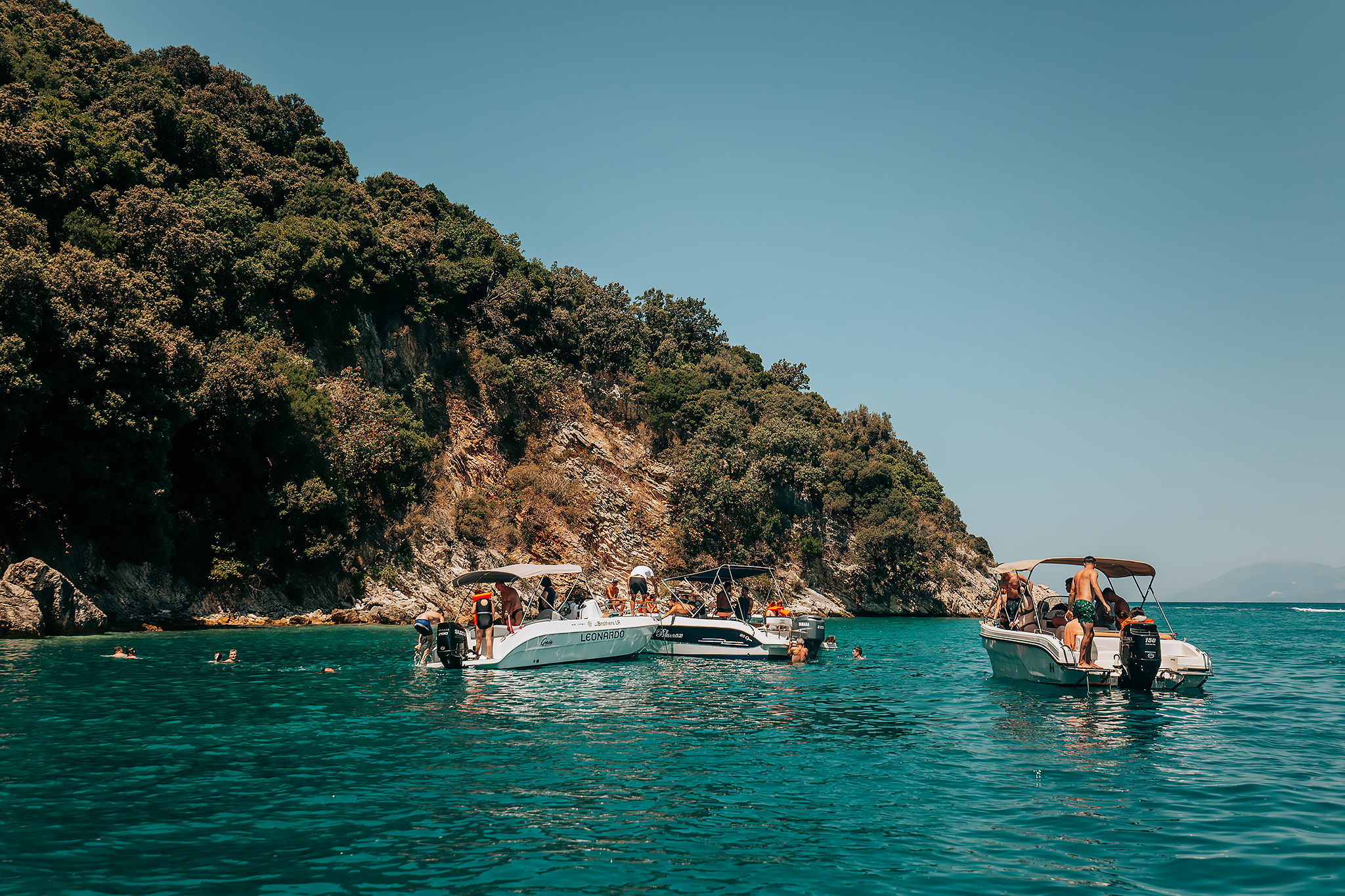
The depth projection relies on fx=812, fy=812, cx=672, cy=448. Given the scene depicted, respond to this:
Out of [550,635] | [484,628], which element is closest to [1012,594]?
[550,635]

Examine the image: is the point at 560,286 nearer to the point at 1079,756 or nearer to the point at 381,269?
the point at 381,269

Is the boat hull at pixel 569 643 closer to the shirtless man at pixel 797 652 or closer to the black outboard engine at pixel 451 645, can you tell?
the black outboard engine at pixel 451 645

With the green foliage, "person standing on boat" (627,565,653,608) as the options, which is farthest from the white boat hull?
the green foliage

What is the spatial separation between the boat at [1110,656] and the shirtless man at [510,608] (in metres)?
14.1

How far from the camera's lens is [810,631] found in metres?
30.0

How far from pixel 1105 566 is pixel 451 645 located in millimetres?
19006

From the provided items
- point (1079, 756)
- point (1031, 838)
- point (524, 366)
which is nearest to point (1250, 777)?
point (1079, 756)

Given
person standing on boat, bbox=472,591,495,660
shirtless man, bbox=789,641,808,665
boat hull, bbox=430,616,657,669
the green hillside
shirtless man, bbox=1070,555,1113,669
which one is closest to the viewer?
shirtless man, bbox=1070,555,1113,669

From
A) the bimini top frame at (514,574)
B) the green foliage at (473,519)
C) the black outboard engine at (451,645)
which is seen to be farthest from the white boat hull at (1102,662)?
the green foliage at (473,519)

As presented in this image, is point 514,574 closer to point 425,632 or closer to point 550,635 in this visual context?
point 550,635

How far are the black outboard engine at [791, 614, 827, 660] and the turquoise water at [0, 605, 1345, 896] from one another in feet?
27.6

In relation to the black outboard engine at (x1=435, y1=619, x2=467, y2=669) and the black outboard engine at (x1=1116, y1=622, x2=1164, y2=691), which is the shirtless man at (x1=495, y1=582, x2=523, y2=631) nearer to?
the black outboard engine at (x1=435, y1=619, x2=467, y2=669)

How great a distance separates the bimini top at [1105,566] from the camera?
2239 centimetres

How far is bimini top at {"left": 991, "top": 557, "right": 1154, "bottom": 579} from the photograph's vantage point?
73.5ft
